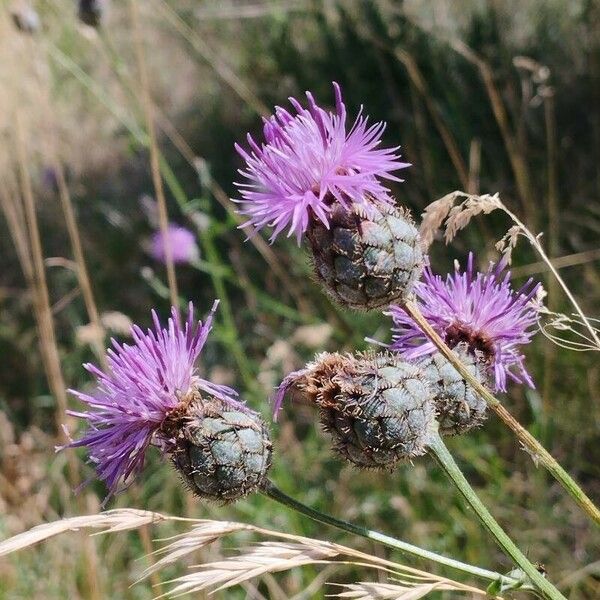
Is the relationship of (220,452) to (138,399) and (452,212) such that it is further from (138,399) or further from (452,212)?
(452,212)

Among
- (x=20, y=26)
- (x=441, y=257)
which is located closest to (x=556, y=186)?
(x=441, y=257)

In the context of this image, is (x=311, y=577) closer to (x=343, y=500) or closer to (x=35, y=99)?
(x=343, y=500)

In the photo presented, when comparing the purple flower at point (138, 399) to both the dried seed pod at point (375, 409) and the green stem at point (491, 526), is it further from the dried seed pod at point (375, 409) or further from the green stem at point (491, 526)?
the green stem at point (491, 526)

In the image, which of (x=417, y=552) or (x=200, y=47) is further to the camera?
(x=200, y=47)

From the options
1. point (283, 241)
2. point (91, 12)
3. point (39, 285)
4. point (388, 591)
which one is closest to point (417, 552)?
point (388, 591)

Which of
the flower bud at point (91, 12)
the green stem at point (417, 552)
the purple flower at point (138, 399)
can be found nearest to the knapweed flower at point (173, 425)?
the purple flower at point (138, 399)

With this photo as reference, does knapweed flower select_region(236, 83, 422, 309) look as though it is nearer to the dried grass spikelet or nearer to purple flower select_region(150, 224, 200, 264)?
the dried grass spikelet
